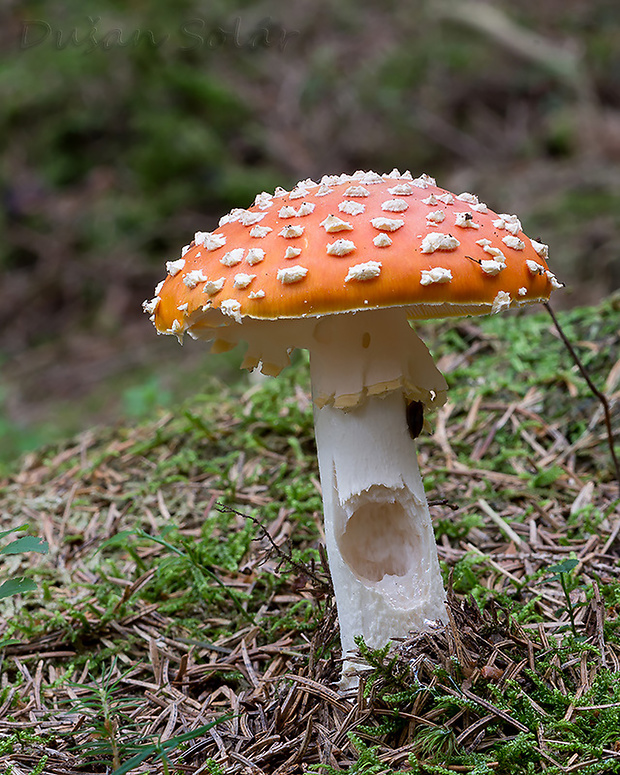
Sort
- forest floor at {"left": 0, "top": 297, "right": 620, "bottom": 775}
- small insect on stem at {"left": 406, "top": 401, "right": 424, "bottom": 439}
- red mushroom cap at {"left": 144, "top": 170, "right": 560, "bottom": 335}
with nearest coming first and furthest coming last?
red mushroom cap at {"left": 144, "top": 170, "right": 560, "bottom": 335} → forest floor at {"left": 0, "top": 297, "right": 620, "bottom": 775} → small insect on stem at {"left": 406, "top": 401, "right": 424, "bottom": 439}

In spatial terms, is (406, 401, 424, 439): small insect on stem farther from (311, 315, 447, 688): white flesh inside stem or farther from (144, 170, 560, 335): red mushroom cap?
(144, 170, 560, 335): red mushroom cap

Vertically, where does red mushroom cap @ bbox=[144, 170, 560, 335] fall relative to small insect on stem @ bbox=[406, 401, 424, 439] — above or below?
above

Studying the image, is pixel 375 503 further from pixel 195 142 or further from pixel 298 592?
pixel 195 142

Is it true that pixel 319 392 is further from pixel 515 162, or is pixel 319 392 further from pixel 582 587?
pixel 515 162

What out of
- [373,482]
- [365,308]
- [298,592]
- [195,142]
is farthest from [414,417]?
[195,142]

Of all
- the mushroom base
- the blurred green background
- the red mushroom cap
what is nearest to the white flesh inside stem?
the mushroom base

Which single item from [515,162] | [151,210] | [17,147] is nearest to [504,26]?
[515,162]

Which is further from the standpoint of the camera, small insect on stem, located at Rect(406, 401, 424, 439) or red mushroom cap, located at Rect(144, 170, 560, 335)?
small insect on stem, located at Rect(406, 401, 424, 439)
